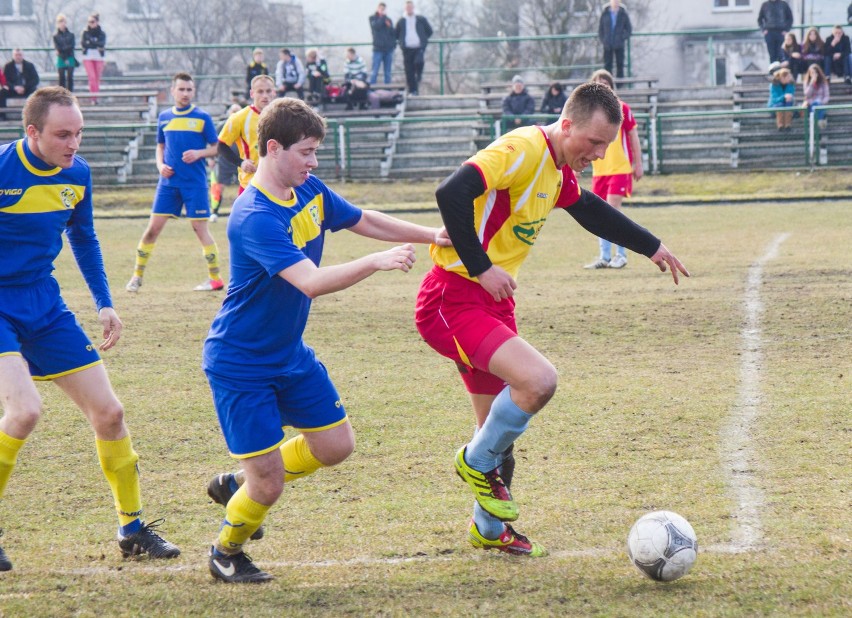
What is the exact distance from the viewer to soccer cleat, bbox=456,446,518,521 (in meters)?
4.53

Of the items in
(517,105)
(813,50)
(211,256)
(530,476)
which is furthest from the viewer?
(813,50)

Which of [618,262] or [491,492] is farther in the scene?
[618,262]

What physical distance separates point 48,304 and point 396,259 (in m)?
1.84

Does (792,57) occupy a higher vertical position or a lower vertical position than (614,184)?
higher

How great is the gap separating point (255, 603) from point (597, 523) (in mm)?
1615

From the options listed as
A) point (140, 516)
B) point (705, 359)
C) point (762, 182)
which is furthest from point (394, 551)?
point (762, 182)

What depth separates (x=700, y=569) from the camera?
431 centimetres

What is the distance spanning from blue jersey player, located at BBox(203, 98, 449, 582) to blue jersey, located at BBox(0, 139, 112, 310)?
3.32 ft

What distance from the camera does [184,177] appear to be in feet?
40.6

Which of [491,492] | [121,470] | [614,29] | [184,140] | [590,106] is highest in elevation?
[614,29]

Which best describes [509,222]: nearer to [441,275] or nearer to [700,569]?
[441,275]

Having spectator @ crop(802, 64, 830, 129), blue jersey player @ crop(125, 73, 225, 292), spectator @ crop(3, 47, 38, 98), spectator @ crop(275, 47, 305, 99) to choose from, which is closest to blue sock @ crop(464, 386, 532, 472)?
blue jersey player @ crop(125, 73, 225, 292)

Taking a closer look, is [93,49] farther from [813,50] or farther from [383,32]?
[813,50]

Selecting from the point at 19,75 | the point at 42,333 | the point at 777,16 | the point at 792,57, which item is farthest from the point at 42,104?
the point at 777,16
